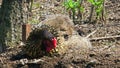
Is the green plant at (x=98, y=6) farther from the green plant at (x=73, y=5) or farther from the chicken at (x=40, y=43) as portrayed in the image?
the chicken at (x=40, y=43)

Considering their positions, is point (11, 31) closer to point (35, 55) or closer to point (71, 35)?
point (71, 35)

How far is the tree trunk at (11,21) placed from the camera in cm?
702

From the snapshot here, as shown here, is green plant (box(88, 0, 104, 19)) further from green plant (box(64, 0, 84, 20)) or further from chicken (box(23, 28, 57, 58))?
chicken (box(23, 28, 57, 58))

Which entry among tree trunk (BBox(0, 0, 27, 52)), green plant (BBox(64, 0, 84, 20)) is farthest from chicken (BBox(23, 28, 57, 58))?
green plant (BBox(64, 0, 84, 20))

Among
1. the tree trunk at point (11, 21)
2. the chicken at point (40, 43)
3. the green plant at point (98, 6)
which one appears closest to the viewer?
the chicken at point (40, 43)

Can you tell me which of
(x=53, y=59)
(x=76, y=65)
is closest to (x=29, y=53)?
(x=53, y=59)

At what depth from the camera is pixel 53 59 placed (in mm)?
5414

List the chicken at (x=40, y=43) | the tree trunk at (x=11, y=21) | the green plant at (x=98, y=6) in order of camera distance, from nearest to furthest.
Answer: the chicken at (x=40, y=43)
the tree trunk at (x=11, y=21)
the green plant at (x=98, y=6)

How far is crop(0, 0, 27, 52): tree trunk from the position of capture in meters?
7.02

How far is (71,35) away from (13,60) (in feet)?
4.36

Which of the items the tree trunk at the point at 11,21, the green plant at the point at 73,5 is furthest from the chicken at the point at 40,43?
the green plant at the point at 73,5

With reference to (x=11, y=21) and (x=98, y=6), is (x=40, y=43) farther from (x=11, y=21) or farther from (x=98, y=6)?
(x=98, y=6)

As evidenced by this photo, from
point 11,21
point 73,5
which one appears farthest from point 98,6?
point 11,21

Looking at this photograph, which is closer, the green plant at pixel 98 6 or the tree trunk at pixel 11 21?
the tree trunk at pixel 11 21
